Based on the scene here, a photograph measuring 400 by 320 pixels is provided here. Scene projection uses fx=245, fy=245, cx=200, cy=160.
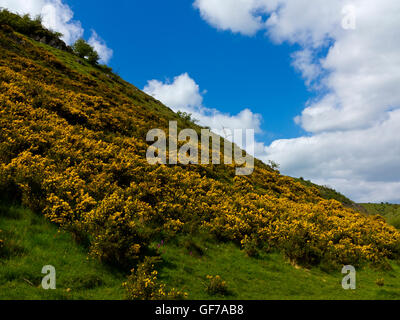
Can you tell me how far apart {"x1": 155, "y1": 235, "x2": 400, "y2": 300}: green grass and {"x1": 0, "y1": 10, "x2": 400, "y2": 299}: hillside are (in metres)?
0.16

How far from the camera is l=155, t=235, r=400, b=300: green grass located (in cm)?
891

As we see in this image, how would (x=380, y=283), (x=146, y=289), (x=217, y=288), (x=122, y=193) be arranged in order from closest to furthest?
(x=146, y=289)
(x=217, y=288)
(x=380, y=283)
(x=122, y=193)

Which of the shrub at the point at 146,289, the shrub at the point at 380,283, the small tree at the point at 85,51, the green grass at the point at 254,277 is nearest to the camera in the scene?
the shrub at the point at 146,289

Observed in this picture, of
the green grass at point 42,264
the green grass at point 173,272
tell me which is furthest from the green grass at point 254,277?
the green grass at point 42,264

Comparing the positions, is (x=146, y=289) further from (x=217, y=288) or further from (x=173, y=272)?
(x=217, y=288)

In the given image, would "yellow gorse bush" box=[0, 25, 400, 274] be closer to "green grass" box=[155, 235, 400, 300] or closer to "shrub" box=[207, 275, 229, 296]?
"green grass" box=[155, 235, 400, 300]

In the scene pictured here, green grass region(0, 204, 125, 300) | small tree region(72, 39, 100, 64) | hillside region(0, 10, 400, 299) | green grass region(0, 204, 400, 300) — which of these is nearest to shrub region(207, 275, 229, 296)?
green grass region(0, 204, 400, 300)

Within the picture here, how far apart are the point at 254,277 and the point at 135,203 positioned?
6113 millimetres

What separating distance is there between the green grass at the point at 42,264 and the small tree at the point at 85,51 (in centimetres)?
5031

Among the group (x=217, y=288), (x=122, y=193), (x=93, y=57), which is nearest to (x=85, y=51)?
(x=93, y=57)

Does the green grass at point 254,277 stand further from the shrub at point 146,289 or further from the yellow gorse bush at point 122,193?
the yellow gorse bush at point 122,193

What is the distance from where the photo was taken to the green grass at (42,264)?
6.66 meters

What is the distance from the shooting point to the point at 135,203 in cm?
1129
